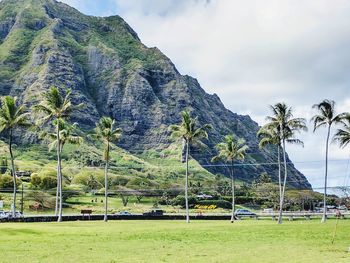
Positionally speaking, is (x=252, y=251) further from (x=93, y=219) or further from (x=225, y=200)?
(x=225, y=200)

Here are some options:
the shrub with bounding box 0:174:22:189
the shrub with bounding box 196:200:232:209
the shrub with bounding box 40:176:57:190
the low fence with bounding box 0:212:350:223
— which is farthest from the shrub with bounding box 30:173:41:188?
the low fence with bounding box 0:212:350:223

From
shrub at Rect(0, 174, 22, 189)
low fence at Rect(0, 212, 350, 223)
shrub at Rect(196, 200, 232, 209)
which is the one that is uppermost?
shrub at Rect(0, 174, 22, 189)

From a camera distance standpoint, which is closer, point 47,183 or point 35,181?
point 47,183

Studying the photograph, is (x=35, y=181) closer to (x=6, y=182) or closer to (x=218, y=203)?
(x=6, y=182)

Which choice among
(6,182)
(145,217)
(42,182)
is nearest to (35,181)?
(42,182)

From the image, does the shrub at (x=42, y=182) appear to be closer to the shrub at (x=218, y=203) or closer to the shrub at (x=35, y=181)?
the shrub at (x=35, y=181)

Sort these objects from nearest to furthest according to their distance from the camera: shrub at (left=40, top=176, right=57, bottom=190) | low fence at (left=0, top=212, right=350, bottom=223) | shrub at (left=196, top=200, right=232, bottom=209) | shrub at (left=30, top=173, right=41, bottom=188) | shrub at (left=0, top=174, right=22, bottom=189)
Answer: low fence at (left=0, top=212, right=350, bottom=223) → shrub at (left=0, top=174, right=22, bottom=189) → shrub at (left=40, top=176, right=57, bottom=190) → shrub at (left=30, top=173, right=41, bottom=188) → shrub at (left=196, top=200, right=232, bottom=209)

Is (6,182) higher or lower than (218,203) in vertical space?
higher

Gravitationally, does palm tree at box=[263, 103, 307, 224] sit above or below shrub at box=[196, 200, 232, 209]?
above

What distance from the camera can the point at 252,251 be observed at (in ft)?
100

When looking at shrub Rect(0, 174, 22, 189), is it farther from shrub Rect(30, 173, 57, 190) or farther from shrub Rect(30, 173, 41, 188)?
shrub Rect(30, 173, 57, 190)

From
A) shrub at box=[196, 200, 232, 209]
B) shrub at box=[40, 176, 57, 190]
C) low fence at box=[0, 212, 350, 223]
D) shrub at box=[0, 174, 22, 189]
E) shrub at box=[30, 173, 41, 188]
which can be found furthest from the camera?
shrub at box=[196, 200, 232, 209]

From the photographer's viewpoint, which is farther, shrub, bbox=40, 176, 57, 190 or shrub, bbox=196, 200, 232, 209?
shrub, bbox=196, 200, 232, 209

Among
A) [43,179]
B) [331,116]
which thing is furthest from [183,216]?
[43,179]
